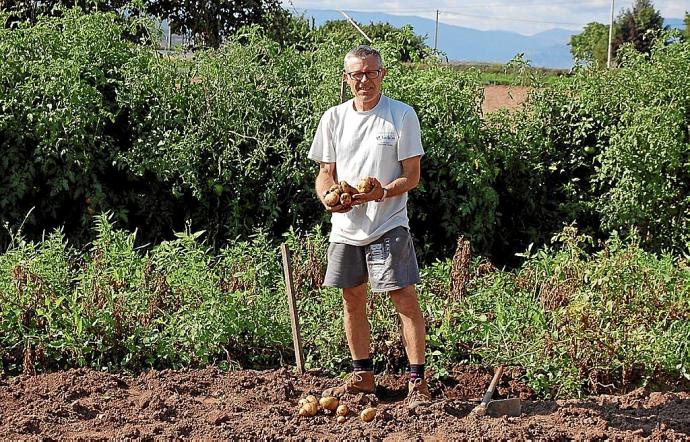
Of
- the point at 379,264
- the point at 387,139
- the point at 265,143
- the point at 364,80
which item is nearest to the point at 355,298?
the point at 379,264

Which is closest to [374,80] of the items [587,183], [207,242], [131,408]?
[131,408]

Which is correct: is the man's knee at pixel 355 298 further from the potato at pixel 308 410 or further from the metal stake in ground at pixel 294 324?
the potato at pixel 308 410

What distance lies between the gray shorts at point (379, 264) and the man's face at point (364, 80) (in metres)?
0.65

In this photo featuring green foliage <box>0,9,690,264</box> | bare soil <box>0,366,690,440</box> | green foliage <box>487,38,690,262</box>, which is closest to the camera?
bare soil <box>0,366,690,440</box>

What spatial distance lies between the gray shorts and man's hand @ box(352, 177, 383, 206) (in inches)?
10.8

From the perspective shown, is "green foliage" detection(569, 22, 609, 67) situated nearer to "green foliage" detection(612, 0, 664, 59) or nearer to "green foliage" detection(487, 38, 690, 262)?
"green foliage" detection(612, 0, 664, 59)

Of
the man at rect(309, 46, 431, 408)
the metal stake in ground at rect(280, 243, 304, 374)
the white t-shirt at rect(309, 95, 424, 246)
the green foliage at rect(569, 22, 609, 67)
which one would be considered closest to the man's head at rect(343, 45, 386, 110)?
the man at rect(309, 46, 431, 408)

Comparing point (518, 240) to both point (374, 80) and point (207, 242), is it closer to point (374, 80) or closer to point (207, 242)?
point (207, 242)

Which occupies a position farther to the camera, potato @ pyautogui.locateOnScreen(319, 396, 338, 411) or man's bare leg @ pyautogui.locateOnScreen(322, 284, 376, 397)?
man's bare leg @ pyautogui.locateOnScreen(322, 284, 376, 397)

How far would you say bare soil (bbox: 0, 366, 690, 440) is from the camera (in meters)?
4.23

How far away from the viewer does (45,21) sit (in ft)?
23.4

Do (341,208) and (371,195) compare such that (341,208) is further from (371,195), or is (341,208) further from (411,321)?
(411,321)

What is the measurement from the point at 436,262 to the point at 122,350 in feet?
7.54

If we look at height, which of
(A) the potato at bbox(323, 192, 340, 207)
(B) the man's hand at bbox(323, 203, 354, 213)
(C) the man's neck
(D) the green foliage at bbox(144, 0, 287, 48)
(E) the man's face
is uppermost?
(D) the green foliage at bbox(144, 0, 287, 48)
